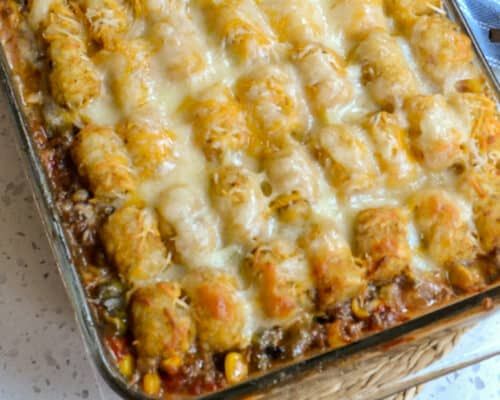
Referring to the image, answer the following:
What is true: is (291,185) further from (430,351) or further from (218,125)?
(430,351)

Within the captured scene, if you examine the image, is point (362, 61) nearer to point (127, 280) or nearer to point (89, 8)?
point (89, 8)

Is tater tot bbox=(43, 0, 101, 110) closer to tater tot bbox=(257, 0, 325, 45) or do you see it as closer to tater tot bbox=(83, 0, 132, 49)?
tater tot bbox=(83, 0, 132, 49)

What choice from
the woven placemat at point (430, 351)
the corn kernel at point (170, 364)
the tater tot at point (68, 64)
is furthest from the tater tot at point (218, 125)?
the woven placemat at point (430, 351)

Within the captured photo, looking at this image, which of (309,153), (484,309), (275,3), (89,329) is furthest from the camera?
(275,3)

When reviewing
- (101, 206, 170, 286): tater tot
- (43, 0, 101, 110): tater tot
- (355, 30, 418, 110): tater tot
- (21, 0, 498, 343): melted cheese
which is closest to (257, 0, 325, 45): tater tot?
(21, 0, 498, 343): melted cheese

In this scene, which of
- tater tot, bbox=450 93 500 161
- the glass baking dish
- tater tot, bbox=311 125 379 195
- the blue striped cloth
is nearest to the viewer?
→ the glass baking dish

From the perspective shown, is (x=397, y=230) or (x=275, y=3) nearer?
(x=397, y=230)

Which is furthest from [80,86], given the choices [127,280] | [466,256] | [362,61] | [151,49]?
[466,256]
